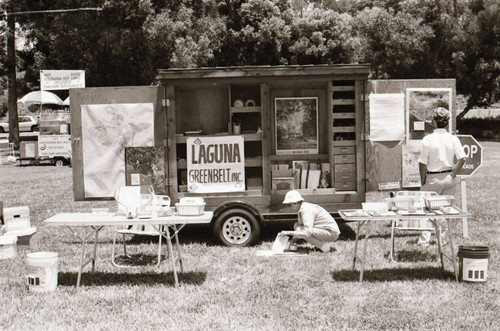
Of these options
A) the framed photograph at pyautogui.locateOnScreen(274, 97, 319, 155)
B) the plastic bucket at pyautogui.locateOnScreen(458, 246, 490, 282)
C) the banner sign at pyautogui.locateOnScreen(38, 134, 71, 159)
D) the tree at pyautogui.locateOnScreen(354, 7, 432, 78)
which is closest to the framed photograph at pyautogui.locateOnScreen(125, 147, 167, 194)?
the framed photograph at pyautogui.locateOnScreen(274, 97, 319, 155)

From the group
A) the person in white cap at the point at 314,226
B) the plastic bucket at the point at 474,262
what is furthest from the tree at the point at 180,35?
the plastic bucket at the point at 474,262

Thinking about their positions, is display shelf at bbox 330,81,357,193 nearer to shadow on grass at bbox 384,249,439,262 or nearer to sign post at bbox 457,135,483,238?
shadow on grass at bbox 384,249,439,262

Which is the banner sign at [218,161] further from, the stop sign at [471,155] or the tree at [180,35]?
the tree at [180,35]

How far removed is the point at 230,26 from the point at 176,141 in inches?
932

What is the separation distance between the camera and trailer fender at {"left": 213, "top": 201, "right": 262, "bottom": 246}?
8.93m

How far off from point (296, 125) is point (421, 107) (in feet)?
6.59

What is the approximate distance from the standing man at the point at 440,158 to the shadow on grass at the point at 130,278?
3.27m

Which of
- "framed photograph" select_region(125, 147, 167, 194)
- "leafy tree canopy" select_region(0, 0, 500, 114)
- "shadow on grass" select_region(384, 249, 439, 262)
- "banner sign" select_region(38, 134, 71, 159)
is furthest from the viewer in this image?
"leafy tree canopy" select_region(0, 0, 500, 114)

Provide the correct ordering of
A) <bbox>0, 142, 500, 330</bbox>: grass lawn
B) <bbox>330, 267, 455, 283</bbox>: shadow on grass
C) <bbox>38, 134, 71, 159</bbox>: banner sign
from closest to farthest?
<bbox>0, 142, 500, 330</bbox>: grass lawn → <bbox>330, 267, 455, 283</bbox>: shadow on grass → <bbox>38, 134, 71, 159</bbox>: banner sign

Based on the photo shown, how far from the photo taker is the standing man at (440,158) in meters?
7.96

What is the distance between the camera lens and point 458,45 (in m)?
35.8

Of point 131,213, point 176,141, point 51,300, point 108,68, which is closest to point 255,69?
point 176,141

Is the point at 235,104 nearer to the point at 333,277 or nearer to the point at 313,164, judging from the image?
the point at 313,164

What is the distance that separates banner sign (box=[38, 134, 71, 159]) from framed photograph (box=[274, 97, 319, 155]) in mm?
5840
